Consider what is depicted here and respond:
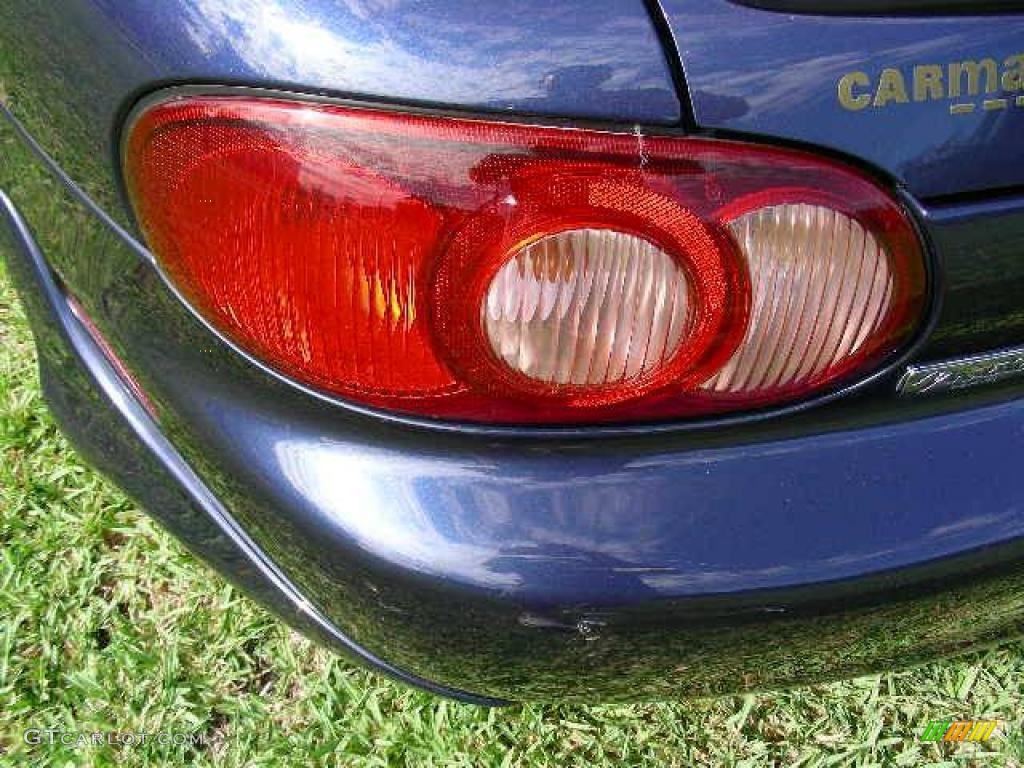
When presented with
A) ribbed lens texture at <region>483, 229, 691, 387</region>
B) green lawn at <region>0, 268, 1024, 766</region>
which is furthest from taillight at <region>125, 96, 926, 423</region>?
green lawn at <region>0, 268, 1024, 766</region>

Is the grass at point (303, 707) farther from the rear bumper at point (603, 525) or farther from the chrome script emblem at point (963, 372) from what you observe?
the chrome script emblem at point (963, 372)

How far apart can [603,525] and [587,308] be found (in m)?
0.25

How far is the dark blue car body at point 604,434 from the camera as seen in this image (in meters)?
1.08

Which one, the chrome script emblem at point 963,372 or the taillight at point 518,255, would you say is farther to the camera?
the chrome script emblem at point 963,372

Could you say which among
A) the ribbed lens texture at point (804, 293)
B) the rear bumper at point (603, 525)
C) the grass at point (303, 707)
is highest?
the ribbed lens texture at point (804, 293)

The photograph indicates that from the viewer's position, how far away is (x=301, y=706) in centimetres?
212

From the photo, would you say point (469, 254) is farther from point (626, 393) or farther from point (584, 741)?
point (584, 741)

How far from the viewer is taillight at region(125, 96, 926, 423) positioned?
3.61ft

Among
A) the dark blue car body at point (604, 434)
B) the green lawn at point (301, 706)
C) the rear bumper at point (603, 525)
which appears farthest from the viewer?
the green lawn at point (301, 706)

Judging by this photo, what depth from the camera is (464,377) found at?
47.6 inches

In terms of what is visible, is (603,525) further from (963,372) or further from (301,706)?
(301,706)

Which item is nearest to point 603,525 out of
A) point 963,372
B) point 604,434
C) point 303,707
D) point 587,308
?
point 604,434

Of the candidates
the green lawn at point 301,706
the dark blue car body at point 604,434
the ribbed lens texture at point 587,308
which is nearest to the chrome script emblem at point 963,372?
the dark blue car body at point 604,434

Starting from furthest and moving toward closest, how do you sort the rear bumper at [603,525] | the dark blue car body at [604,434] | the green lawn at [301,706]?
the green lawn at [301,706], the rear bumper at [603,525], the dark blue car body at [604,434]
